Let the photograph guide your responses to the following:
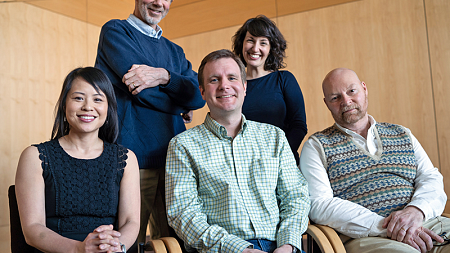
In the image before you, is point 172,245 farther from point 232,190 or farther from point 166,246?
Result: point 232,190

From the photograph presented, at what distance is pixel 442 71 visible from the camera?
4062 millimetres

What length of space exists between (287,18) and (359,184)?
334 centimetres

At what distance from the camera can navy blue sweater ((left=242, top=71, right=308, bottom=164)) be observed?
2.45 meters

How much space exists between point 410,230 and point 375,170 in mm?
369

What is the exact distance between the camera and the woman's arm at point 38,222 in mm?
1471

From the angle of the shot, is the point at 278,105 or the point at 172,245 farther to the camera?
the point at 278,105

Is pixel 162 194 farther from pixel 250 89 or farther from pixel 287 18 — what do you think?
pixel 287 18

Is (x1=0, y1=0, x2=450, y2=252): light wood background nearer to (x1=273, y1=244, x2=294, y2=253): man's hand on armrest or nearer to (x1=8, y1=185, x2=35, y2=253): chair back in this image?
(x1=8, y1=185, x2=35, y2=253): chair back

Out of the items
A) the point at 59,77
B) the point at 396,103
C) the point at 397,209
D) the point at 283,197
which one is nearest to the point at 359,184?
the point at 397,209

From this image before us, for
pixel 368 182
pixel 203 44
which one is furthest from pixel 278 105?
pixel 203 44

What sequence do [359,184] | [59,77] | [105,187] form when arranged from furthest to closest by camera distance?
1. [59,77]
2. [359,184]
3. [105,187]

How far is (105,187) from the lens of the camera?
1761mm

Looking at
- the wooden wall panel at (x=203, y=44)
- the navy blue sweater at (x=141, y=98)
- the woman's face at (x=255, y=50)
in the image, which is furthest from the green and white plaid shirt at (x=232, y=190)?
the wooden wall panel at (x=203, y=44)

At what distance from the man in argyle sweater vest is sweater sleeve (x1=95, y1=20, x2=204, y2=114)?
Result: 0.78m
